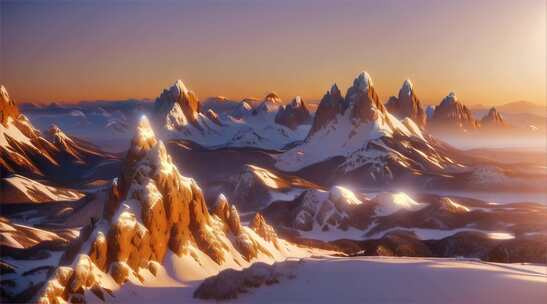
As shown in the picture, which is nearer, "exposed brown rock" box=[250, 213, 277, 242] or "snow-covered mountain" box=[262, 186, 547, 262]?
"exposed brown rock" box=[250, 213, 277, 242]

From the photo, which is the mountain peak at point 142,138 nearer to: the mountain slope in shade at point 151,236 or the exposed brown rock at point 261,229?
the mountain slope in shade at point 151,236

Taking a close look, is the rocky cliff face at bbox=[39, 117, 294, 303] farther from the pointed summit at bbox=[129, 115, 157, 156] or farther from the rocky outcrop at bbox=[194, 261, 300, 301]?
the rocky outcrop at bbox=[194, 261, 300, 301]

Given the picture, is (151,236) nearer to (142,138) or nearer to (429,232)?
(142,138)

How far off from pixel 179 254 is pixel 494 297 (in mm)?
43115

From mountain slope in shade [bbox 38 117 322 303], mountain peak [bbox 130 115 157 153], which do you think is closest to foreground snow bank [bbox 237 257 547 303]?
mountain slope in shade [bbox 38 117 322 303]

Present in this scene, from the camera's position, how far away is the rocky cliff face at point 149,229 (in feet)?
259

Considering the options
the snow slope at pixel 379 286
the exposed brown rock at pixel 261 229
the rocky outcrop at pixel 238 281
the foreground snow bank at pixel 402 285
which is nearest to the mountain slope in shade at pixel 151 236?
the snow slope at pixel 379 286

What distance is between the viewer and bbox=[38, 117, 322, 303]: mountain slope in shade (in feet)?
253

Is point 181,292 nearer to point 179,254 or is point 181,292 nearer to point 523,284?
point 179,254

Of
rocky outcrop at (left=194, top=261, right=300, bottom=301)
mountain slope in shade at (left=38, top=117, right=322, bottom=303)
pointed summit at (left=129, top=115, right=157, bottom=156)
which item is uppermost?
pointed summit at (left=129, top=115, right=157, bottom=156)

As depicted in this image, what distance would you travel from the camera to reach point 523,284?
69.9m

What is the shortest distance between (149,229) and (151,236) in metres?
1.07

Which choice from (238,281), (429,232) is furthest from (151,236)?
(429,232)

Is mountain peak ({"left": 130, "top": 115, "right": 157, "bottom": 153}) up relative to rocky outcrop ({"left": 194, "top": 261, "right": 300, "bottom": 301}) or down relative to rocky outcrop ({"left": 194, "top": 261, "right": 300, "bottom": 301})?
up
